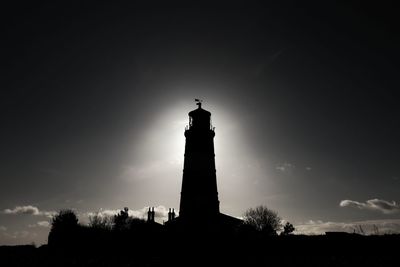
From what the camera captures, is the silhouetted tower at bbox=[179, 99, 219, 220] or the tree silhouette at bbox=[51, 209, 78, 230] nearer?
the silhouetted tower at bbox=[179, 99, 219, 220]

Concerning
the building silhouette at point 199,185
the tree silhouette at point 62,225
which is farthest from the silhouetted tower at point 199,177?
Result: the tree silhouette at point 62,225

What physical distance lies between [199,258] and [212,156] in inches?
422

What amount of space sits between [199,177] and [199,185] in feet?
2.40

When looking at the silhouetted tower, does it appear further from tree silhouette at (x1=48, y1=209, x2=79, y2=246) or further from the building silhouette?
tree silhouette at (x1=48, y1=209, x2=79, y2=246)

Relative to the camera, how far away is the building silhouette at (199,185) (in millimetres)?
27767

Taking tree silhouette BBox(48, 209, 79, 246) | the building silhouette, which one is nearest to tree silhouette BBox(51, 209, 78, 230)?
tree silhouette BBox(48, 209, 79, 246)

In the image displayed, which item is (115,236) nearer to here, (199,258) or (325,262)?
(199,258)

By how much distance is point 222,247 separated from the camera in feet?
73.5

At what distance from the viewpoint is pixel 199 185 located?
28.1m

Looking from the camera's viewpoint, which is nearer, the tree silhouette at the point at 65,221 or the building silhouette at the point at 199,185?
the building silhouette at the point at 199,185

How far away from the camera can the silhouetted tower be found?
2800 centimetres

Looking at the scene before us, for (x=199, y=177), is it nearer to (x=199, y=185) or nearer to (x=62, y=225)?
(x=199, y=185)

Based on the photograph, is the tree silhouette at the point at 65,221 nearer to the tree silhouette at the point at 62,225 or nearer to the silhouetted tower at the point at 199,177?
the tree silhouette at the point at 62,225

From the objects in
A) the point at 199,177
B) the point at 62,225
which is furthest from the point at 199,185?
the point at 62,225
